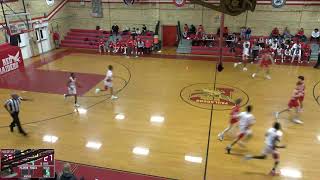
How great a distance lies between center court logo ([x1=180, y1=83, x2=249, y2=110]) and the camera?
11258 millimetres

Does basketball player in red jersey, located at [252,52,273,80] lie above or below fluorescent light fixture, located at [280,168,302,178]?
above

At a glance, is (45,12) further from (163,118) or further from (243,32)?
(163,118)

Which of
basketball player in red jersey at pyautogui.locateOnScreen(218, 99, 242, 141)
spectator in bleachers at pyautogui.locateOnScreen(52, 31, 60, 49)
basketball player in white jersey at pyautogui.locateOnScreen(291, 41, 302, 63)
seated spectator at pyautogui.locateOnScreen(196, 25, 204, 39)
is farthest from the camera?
spectator in bleachers at pyautogui.locateOnScreen(52, 31, 60, 49)

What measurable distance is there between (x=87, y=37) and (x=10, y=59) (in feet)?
25.0

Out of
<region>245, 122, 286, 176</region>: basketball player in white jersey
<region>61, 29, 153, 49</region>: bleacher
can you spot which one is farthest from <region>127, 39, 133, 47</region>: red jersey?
<region>245, 122, 286, 176</region>: basketball player in white jersey

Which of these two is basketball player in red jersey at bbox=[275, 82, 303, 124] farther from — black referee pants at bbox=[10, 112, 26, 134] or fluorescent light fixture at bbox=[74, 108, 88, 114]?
black referee pants at bbox=[10, 112, 26, 134]

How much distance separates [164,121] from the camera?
999 cm

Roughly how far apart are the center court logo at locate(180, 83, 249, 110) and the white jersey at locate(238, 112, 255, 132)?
10.2 feet

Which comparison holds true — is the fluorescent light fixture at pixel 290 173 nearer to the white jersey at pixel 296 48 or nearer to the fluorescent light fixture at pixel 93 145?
the fluorescent light fixture at pixel 93 145

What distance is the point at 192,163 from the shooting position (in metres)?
7.62

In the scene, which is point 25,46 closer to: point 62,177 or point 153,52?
point 153,52

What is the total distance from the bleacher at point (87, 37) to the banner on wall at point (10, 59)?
6.00 meters

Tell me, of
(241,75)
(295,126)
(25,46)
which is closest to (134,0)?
(25,46)

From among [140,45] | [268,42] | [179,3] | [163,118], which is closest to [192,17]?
[179,3]
